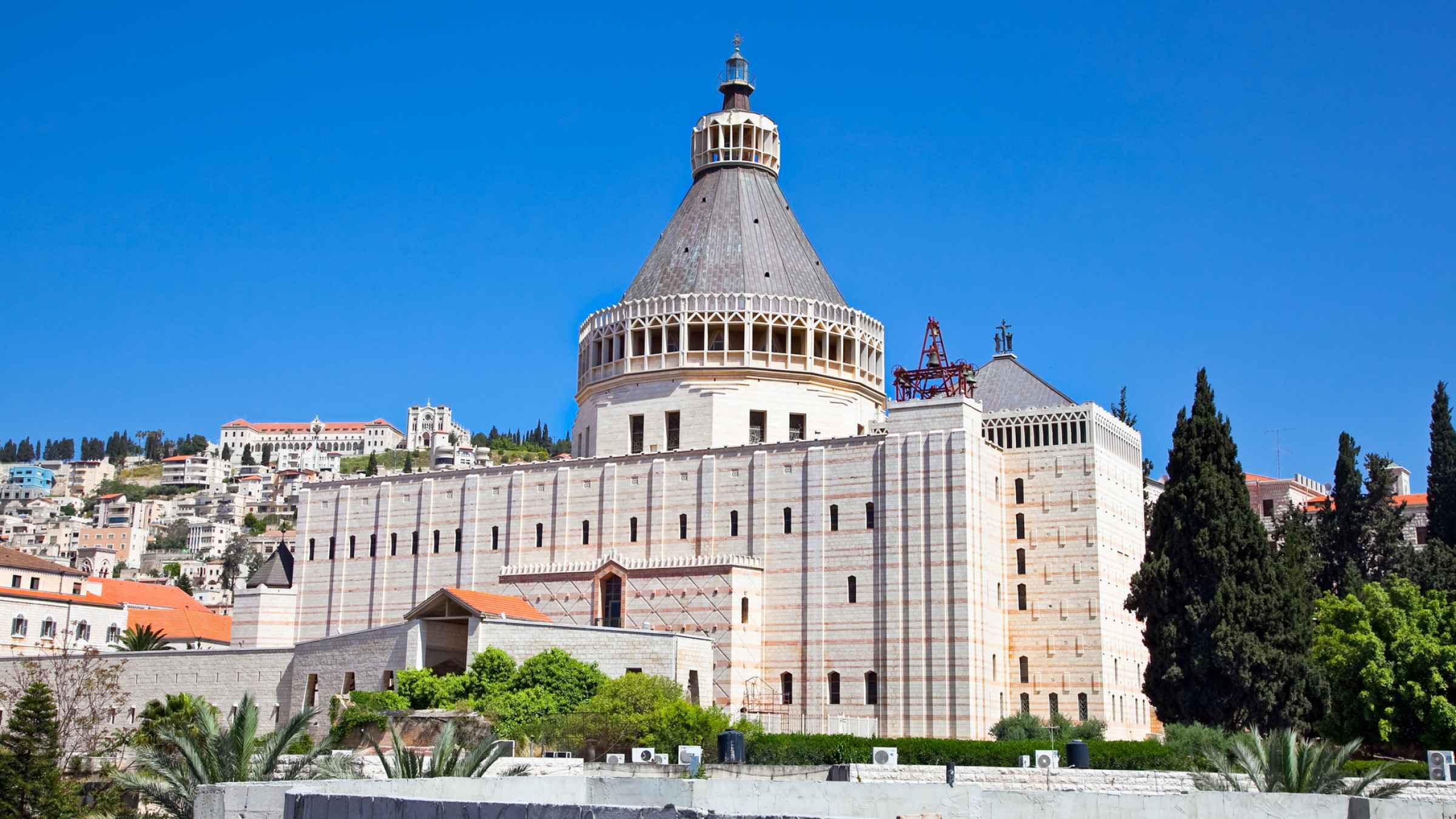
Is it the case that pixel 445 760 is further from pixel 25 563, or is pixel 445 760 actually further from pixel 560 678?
pixel 25 563

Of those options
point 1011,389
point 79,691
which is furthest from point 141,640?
point 1011,389

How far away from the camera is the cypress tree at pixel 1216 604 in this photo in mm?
46000

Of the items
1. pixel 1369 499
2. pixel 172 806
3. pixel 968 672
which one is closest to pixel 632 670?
pixel 968 672

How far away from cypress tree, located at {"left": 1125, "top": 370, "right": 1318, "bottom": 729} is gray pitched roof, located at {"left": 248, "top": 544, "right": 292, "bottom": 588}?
125 ft

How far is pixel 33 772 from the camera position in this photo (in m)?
35.1

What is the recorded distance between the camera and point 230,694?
56.6m

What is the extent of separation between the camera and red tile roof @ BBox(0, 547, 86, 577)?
3039 inches

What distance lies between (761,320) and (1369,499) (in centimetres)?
2752

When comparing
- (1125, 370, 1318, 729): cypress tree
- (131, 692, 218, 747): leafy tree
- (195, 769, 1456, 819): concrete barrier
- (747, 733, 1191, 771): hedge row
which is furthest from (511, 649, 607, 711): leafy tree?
(195, 769, 1456, 819): concrete barrier

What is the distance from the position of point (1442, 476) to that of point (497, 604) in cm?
4540

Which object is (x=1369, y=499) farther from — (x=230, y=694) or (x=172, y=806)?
(x=172, y=806)

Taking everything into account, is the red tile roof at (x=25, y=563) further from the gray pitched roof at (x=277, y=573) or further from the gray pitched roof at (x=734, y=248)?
the gray pitched roof at (x=734, y=248)

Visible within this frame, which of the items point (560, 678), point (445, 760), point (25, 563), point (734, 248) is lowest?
point (445, 760)

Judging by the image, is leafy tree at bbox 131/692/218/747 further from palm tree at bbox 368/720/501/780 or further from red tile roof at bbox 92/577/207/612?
→ red tile roof at bbox 92/577/207/612
